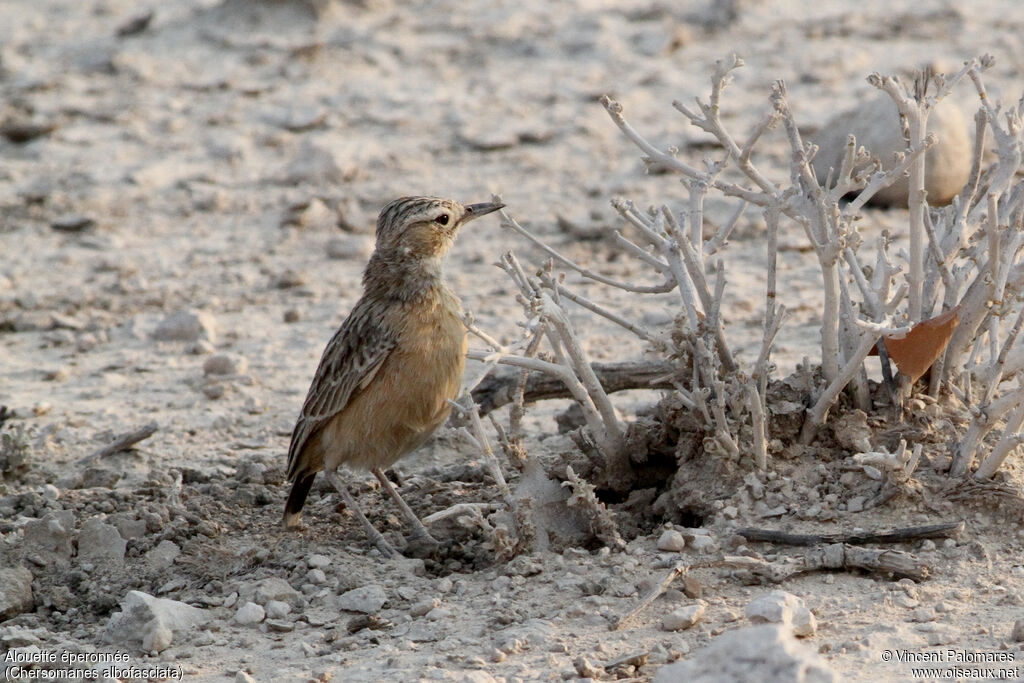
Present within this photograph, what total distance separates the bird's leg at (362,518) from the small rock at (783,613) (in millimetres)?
1838

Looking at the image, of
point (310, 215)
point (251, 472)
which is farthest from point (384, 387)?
point (310, 215)

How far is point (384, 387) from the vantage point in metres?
6.19

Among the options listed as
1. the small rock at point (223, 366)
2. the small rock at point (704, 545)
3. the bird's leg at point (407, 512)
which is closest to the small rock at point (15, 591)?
the bird's leg at point (407, 512)

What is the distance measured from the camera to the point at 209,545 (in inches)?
236

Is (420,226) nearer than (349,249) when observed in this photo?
Yes

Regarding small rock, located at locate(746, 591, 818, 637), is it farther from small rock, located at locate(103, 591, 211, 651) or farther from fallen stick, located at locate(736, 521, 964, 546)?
small rock, located at locate(103, 591, 211, 651)

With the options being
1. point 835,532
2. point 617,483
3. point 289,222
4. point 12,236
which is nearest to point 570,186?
point 289,222

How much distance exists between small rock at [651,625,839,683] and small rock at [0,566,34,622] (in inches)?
114

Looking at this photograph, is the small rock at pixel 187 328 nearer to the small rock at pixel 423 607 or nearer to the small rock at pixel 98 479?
the small rock at pixel 98 479

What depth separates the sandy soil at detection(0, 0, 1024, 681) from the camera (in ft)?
16.4

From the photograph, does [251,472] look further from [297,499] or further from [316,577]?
[316,577]

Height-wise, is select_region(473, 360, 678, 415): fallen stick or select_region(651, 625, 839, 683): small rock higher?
select_region(651, 625, 839, 683): small rock

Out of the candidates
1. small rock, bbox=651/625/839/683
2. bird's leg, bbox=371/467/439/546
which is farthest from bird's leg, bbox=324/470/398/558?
small rock, bbox=651/625/839/683

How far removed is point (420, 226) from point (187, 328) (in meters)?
2.66
